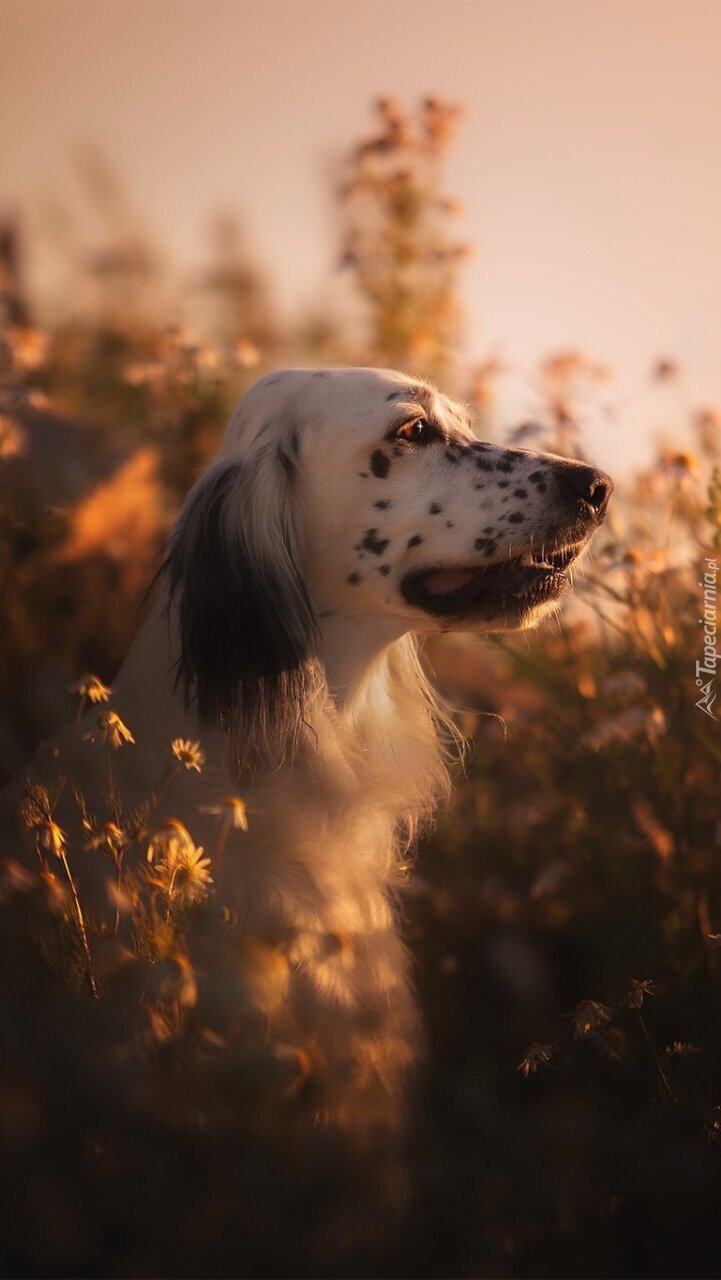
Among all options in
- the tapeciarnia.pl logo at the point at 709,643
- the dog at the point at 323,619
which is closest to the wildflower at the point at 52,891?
the dog at the point at 323,619

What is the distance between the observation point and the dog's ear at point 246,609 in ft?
7.85

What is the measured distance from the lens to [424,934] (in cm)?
343

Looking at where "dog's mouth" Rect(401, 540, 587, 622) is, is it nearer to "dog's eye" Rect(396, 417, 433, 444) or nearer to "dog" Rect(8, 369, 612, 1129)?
"dog" Rect(8, 369, 612, 1129)

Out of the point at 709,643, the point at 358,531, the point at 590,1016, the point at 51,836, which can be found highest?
the point at 358,531

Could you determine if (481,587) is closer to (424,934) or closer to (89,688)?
(89,688)

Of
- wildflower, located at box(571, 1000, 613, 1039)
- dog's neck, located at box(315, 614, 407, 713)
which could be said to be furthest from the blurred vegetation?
dog's neck, located at box(315, 614, 407, 713)

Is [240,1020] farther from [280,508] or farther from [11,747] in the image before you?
[280,508]

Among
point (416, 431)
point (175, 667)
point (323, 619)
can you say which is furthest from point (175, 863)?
point (416, 431)

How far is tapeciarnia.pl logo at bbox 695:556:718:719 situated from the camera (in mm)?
2900

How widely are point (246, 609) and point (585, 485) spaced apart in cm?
82

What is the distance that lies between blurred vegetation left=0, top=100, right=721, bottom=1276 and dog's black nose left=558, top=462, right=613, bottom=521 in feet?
1.11

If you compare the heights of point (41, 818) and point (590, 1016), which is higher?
point (41, 818)

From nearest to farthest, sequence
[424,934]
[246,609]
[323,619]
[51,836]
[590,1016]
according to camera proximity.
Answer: [51,836]
[590,1016]
[246,609]
[323,619]
[424,934]

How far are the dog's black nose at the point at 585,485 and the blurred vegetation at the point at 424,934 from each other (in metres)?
0.34
